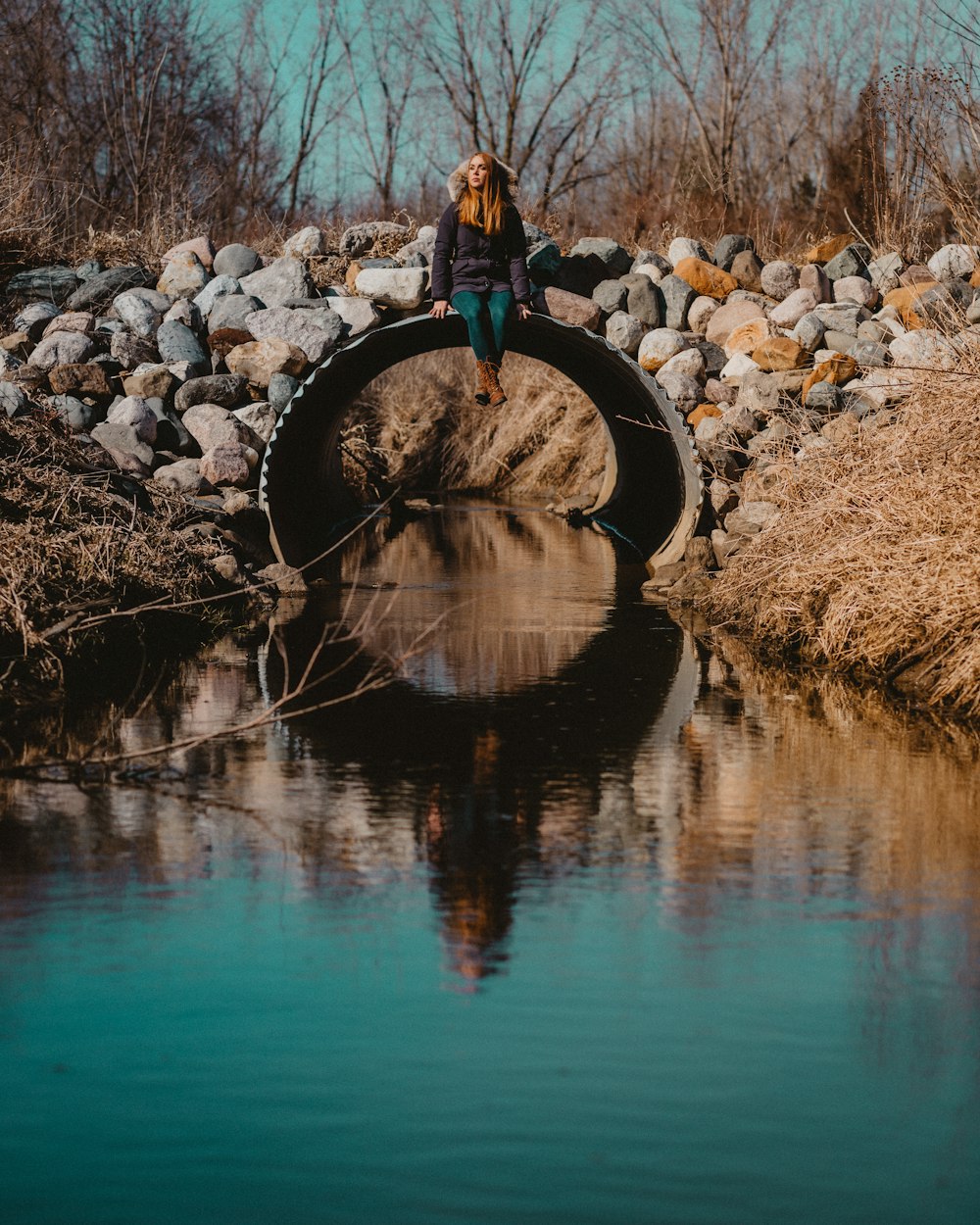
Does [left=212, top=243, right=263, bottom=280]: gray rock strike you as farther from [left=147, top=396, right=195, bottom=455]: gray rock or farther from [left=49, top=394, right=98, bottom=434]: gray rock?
[left=49, top=394, right=98, bottom=434]: gray rock

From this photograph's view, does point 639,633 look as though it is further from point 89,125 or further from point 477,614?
point 89,125

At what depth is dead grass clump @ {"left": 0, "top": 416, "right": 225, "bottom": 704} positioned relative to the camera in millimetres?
9445

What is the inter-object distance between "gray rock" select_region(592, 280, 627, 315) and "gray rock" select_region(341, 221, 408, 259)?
231 cm

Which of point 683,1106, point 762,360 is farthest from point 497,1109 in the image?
point 762,360

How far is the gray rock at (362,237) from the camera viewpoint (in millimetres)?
18219

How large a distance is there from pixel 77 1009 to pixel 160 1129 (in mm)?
782

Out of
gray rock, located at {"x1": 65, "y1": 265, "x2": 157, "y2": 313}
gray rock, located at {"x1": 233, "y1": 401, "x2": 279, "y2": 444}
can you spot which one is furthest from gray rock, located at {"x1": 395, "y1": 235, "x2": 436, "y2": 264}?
gray rock, located at {"x1": 65, "y1": 265, "x2": 157, "y2": 313}

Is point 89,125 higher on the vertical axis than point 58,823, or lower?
higher

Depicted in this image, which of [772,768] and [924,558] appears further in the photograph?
[924,558]

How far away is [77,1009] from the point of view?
457 centimetres

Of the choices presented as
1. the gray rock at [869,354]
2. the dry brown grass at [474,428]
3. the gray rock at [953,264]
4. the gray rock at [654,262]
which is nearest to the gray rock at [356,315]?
the gray rock at [654,262]

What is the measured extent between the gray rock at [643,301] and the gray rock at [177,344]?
448cm

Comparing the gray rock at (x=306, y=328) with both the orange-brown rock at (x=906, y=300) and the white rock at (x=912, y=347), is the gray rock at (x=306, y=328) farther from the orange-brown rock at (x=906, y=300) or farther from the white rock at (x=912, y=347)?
the orange-brown rock at (x=906, y=300)

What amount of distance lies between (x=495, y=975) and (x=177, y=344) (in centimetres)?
1276
